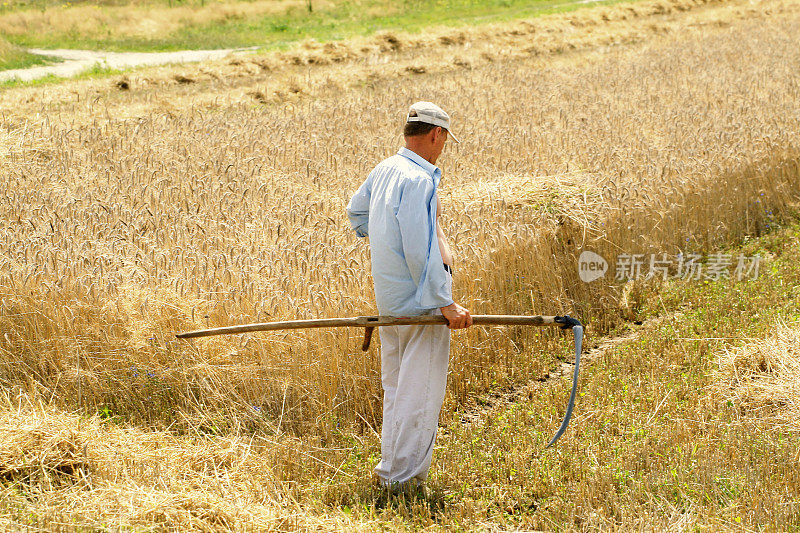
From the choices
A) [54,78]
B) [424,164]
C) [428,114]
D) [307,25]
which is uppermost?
[307,25]

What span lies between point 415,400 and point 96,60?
14658mm

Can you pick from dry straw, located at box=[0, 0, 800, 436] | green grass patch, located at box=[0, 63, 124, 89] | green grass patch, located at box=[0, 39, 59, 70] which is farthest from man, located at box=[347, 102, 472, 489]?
green grass patch, located at box=[0, 39, 59, 70]

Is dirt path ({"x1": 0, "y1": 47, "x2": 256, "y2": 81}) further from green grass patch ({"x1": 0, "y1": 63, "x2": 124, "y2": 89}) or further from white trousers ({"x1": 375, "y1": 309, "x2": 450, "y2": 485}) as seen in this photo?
white trousers ({"x1": 375, "y1": 309, "x2": 450, "y2": 485})

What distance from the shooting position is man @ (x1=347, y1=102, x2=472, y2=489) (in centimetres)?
330

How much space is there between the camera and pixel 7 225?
225 inches

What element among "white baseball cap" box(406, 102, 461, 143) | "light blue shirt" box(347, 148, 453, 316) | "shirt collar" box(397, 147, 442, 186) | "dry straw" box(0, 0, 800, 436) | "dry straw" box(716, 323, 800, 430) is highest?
"white baseball cap" box(406, 102, 461, 143)

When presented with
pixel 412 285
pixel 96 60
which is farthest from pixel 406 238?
pixel 96 60

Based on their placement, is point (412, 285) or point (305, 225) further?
point (305, 225)

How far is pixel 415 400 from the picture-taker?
11.4ft

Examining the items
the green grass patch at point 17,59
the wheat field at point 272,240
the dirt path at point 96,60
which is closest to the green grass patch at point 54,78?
the dirt path at point 96,60

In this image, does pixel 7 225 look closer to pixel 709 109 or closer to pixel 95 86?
pixel 95 86

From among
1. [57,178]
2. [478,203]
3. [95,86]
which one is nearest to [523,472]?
[478,203]

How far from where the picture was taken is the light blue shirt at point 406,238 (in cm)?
327

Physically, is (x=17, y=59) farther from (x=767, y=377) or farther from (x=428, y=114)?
(x=767, y=377)
